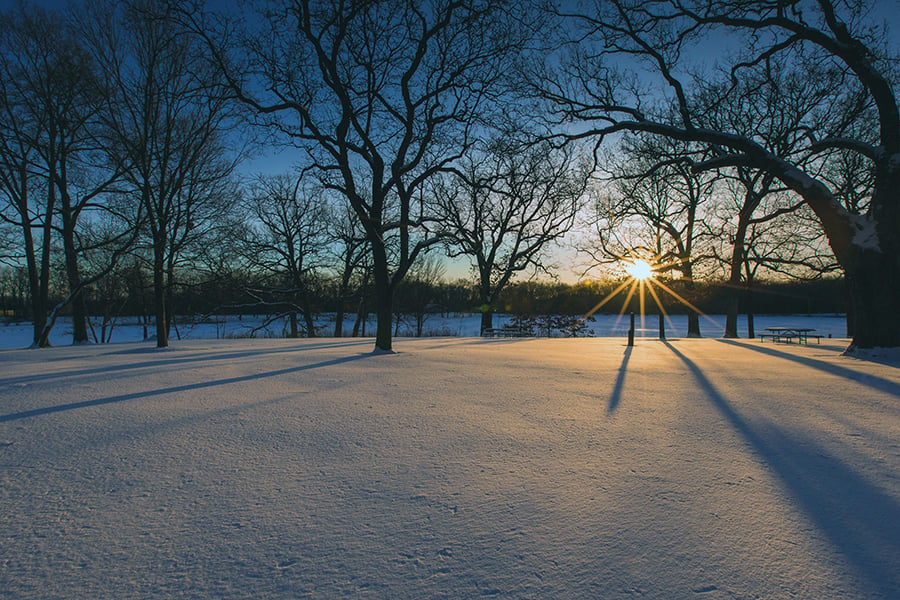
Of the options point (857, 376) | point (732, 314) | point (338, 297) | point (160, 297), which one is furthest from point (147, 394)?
point (732, 314)

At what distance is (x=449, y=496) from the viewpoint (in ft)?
6.91

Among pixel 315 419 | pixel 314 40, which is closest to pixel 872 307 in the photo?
pixel 315 419

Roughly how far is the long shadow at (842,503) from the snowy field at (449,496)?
13mm

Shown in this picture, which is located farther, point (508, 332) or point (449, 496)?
point (508, 332)

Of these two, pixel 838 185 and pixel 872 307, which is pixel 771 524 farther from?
pixel 838 185

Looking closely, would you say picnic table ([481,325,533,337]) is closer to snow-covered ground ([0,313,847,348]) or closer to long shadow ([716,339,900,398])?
snow-covered ground ([0,313,847,348])

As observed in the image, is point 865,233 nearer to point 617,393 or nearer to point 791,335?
point 791,335

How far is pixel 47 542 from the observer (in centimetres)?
170

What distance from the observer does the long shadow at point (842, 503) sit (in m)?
1.56

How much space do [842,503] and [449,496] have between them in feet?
6.51

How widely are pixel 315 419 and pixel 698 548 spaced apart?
113 inches

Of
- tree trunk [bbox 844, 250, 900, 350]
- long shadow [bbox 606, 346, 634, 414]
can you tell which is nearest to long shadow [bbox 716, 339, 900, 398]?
tree trunk [bbox 844, 250, 900, 350]

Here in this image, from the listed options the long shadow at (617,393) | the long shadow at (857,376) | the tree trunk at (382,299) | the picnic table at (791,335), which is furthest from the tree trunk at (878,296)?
the tree trunk at (382,299)

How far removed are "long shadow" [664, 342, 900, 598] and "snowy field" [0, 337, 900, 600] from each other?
0.01m
